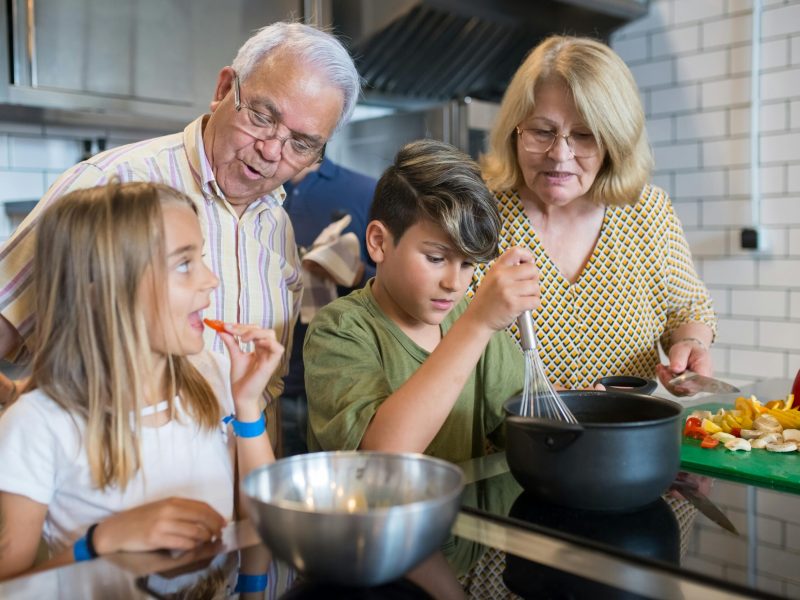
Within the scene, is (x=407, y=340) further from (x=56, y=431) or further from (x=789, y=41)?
(x=789, y=41)

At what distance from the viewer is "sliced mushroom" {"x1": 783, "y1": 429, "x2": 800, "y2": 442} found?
113cm

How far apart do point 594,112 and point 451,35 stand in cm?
157

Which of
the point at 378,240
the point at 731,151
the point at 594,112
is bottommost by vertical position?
the point at 378,240

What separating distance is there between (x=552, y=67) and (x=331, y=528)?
1.18m

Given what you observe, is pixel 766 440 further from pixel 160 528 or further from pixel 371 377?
pixel 160 528

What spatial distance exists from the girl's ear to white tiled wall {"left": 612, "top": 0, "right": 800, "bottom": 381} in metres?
1.99

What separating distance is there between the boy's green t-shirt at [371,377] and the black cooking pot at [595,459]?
0.21 metres

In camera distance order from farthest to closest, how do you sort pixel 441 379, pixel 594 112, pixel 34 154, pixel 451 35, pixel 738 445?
pixel 451 35
pixel 34 154
pixel 594 112
pixel 738 445
pixel 441 379

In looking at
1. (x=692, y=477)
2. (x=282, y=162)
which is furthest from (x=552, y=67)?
(x=692, y=477)

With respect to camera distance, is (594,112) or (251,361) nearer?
(251,361)

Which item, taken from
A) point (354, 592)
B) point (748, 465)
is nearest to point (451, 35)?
point (748, 465)

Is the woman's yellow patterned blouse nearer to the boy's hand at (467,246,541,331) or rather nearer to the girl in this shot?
the boy's hand at (467,246,541,331)

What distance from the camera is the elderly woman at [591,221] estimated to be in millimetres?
1521

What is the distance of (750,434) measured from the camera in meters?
1.16
